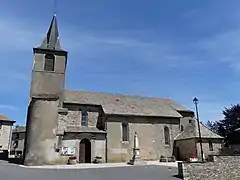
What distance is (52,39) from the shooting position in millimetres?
35438

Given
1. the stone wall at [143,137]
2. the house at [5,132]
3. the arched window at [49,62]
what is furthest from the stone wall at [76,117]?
the house at [5,132]

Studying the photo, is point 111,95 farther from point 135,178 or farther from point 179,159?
point 135,178

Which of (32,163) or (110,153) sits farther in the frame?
(110,153)

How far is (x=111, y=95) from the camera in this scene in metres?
38.6

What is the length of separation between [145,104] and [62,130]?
14318 mm

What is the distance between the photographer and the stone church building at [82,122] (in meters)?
26.8

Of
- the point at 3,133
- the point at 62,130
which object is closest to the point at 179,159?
the point at 62,130

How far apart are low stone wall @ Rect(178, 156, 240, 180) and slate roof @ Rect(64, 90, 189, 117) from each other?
54.1 feet

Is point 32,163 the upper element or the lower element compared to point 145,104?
lower

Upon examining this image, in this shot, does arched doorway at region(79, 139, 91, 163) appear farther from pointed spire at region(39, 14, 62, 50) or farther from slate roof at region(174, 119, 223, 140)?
pointed spire at region(39, 14, 62, 50)

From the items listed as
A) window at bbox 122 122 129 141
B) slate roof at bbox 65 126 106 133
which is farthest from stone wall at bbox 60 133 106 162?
window at bbox 122 122 129 141

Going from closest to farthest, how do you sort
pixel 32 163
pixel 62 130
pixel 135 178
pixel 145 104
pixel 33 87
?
1. pixel 135 178
2. pixel 32 163
3. pixel 62 130
4. pixel 33 87
5. pixel 145 104

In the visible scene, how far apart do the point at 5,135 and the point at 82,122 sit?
24.2 meters

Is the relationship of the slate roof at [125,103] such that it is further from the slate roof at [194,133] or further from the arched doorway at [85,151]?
the arched doorway at [85,151]
